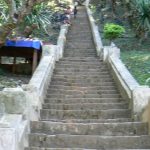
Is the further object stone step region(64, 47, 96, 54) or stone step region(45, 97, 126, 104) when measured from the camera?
stone step region(64, 47, 96, 54)

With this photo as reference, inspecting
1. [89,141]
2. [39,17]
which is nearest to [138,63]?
[39,17]

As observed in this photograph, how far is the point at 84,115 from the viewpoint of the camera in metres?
8.66

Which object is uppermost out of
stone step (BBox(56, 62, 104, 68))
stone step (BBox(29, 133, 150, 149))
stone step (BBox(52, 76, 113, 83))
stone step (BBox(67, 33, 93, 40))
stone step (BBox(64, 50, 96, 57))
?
stone step (BBox(67, 33, 93, 40))

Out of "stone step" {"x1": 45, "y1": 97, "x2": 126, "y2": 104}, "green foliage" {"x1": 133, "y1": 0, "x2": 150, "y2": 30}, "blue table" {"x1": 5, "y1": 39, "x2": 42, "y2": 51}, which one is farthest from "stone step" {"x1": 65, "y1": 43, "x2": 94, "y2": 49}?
"stone step" {"x1": 45, "y1": 97, "x2": 126, "y2": 104}

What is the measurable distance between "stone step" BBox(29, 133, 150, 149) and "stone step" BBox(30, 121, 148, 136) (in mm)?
391

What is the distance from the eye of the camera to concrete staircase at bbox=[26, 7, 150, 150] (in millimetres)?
6961

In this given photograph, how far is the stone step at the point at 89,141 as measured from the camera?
6914 mm

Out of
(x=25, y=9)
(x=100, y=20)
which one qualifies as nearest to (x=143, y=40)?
(x=100, y=20)

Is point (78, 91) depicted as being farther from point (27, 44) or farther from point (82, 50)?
point (82, 50)

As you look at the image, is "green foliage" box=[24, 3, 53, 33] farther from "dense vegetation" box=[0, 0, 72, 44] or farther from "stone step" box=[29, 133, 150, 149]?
"stone step" box=[29, 133, 150, 149]

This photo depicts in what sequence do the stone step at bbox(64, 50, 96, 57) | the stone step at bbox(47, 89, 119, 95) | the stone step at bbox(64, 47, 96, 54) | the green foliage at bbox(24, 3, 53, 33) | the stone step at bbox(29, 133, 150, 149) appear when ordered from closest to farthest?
the stone step at bbox(29, 133, 150, 149), the stone step at bbox(47, 89, 119, 95), the stone step at bbox(64, 50, 96, 57), the stone step at bbox(64, 47, 96, 54), the green foliage at bbox(24, 3, 53, 33)

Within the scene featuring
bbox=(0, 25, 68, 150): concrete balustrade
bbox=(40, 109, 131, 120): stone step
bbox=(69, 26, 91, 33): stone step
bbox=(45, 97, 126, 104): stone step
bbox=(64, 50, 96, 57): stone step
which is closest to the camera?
bbox=(0, 25, 68, 150): concrete balustrade

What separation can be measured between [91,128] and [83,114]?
4.19 feet

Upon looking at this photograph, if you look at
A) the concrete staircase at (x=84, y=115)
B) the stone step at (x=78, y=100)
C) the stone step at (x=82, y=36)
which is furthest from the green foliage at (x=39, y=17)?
the stone step at (x=78, y=100)
